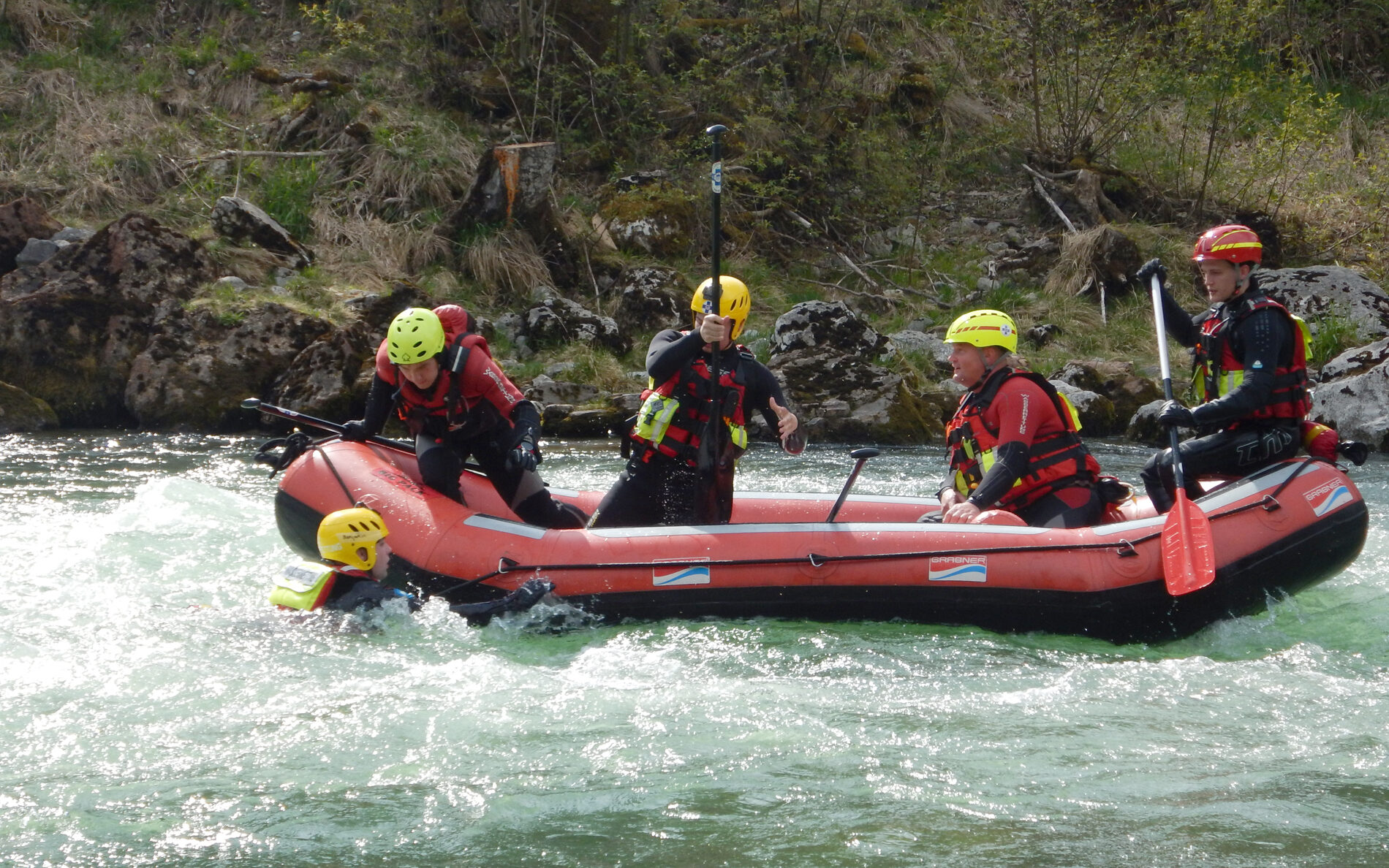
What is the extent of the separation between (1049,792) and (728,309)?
2510 millimetres

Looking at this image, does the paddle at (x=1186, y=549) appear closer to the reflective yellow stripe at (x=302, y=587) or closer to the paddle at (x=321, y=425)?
the reflective yellow stripe at (x=302, y=587)

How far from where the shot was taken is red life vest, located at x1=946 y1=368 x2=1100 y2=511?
4.86 m

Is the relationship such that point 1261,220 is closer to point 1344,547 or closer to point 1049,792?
point 1344,547

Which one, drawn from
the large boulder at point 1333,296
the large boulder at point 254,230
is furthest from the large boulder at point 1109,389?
the large boulder at point 254,230

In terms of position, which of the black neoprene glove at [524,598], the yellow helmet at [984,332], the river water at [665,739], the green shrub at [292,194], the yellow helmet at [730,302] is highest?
the green shrub at [292,194]

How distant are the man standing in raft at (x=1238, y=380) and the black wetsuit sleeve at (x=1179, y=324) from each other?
0.76 feet

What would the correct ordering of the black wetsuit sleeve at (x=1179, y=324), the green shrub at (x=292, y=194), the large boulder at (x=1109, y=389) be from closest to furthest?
the black wetsuit sleeve at (x=1179, y=324) → the large boulder at (x=1109, y=389) → the green shrub at (x=292, y=194)

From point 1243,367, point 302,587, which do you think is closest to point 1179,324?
point 1243,367

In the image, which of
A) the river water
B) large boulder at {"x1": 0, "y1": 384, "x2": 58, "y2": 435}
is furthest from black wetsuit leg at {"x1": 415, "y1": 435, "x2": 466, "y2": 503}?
large boulder at {"x1": 0, "y1": 384, "x2": 58, "y2": 435}

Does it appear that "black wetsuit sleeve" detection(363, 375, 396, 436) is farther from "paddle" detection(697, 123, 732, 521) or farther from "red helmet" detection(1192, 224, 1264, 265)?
"red helmet" detection(1192, 224, 1264, 265)

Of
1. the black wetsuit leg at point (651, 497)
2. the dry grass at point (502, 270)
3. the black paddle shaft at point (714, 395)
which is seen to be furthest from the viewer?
the dry grass at point (502, 270)

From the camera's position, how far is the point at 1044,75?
592 inches

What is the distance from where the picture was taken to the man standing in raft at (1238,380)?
189 inches

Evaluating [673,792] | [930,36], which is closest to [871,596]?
[673,792]
